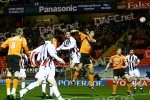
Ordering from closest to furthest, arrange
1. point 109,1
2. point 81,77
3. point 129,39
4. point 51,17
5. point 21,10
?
point 81,77
point 129,39
point 109,1
point 21,10
point 51,17

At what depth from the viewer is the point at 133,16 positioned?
39.7 m

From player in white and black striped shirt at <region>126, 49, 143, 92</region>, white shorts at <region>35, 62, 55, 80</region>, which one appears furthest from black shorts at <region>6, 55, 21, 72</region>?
player in white and black striped shirt at <region>126, 49, 143, 92</region>

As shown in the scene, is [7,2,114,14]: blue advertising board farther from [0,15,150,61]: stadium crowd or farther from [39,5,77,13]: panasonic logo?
[0,15,150,61]: stadium crowd

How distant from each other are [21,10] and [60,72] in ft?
39.6

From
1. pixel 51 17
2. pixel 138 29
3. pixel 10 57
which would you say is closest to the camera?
pixel 10 57

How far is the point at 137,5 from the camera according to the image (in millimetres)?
36250

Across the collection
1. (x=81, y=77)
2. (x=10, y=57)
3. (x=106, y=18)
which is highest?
(x=106, y=18)

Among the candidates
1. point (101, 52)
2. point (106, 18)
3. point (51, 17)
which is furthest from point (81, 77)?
point (51, 17)

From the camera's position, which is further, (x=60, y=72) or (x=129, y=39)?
(x=129, y=39)

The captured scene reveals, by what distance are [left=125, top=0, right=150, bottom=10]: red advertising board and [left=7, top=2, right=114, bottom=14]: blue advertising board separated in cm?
157

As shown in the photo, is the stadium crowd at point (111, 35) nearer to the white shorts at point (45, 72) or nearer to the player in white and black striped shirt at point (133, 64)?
the player in white and black striped shirt at point (133, 64)

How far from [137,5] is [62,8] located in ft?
22.6

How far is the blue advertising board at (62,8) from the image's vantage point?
38.2m

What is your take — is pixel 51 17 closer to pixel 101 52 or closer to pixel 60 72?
pixel 101 52
